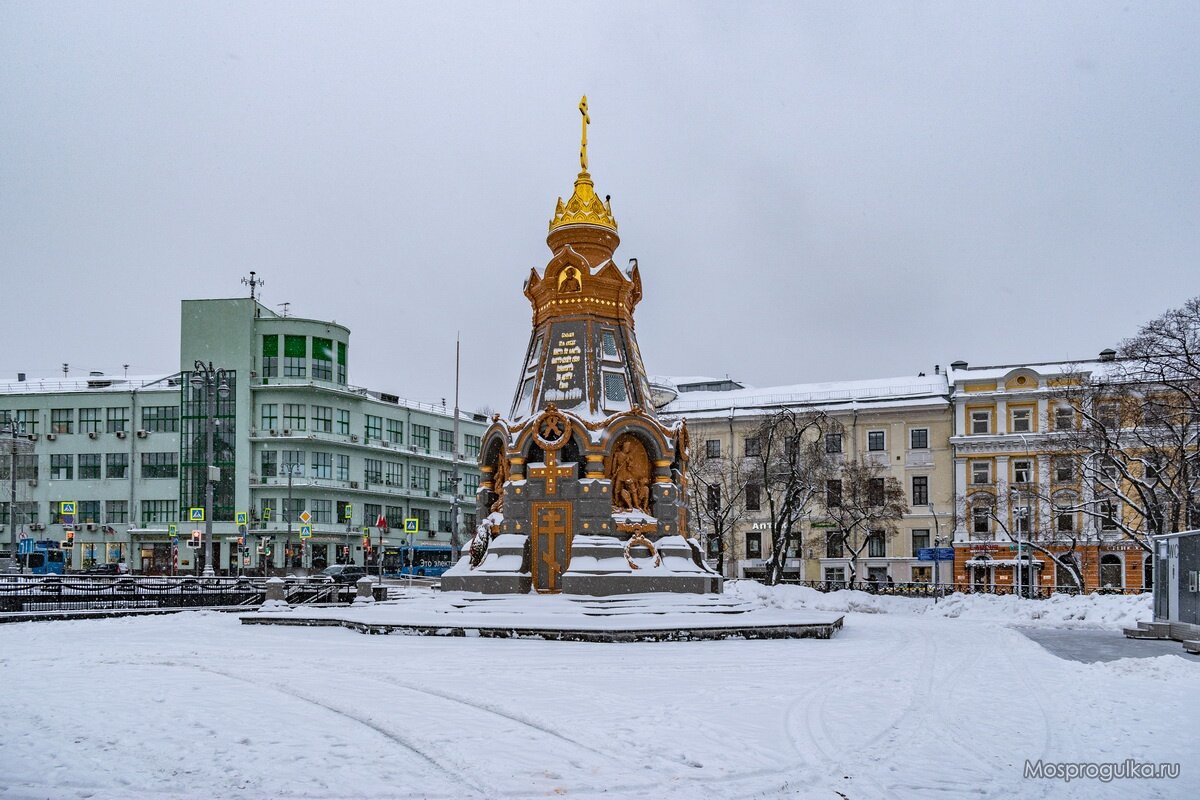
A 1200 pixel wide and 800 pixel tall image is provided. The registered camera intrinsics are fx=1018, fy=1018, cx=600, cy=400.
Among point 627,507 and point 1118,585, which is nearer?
point 627,507

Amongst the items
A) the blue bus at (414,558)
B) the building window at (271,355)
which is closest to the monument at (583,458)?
the blue bus at (414,558)

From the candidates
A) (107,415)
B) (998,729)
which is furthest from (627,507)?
(107,415)

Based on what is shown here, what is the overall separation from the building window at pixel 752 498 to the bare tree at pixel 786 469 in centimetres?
6

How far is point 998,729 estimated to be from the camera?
31.6ft

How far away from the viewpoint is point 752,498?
186ft

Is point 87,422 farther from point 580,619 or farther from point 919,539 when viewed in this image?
point 580,619

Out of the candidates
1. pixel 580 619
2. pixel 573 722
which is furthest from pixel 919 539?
pixel 573 722

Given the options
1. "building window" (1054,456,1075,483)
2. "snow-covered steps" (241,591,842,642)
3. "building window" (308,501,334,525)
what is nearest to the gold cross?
"snow-covered steps" (241,591,842,642)

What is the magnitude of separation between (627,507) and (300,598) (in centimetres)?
1169

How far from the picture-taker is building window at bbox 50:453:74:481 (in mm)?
64938

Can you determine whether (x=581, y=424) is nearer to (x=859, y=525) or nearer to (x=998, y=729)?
(x=998, y=729)

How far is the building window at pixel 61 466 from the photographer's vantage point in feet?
213

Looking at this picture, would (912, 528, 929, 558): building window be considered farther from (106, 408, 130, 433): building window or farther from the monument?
(106, 408, 130, 433): building window

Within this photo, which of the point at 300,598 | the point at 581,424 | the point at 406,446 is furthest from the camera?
the point at 406,446
